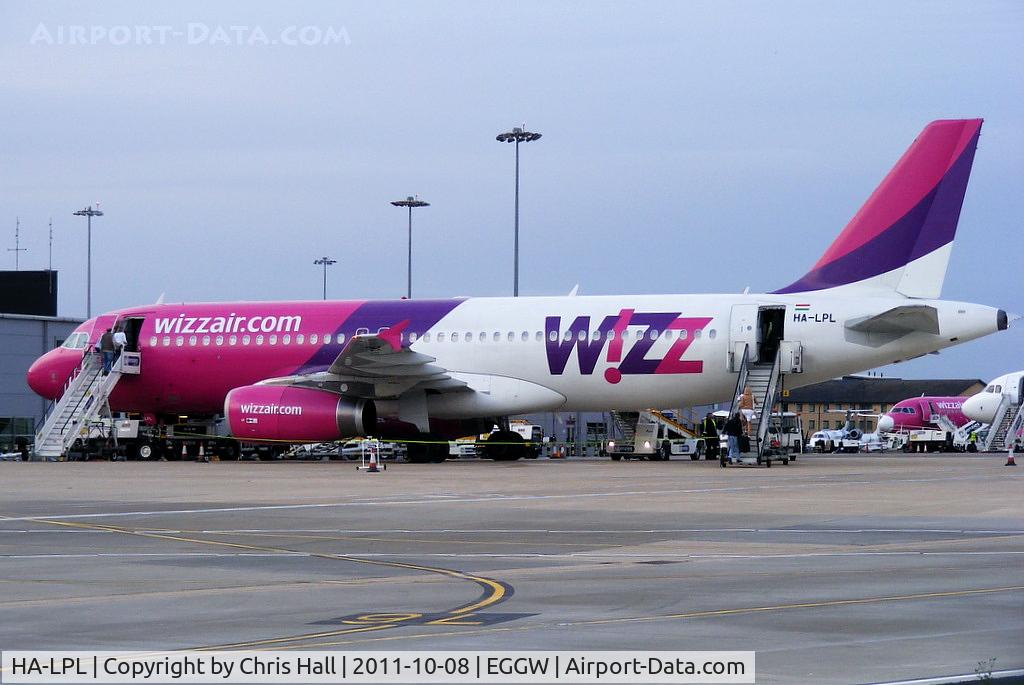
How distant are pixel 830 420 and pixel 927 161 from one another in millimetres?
127322

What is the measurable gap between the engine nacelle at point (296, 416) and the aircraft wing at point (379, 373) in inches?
21.2

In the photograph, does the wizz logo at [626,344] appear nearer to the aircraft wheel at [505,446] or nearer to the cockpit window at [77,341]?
the aircraft wheel at [505,446]

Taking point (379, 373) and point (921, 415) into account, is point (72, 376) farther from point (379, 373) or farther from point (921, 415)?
point (921, 415)

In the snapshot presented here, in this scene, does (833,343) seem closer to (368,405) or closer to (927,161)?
(927,161)

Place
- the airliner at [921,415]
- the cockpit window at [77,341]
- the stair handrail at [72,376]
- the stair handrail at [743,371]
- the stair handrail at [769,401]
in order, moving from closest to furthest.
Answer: the stair handrail at [769,401] < the stair handrail at [743,371] < the stair handrail at [72,376] < the cockpit window at [77,341] < the airliner at [921,415]

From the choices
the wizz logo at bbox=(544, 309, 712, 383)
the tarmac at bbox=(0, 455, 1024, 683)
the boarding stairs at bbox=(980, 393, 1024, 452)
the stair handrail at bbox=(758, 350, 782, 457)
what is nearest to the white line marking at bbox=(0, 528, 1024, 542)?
the tarmac at bbox=(0, 455, 1024, 683)

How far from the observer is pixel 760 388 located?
3525 cm

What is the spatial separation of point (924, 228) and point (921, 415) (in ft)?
182

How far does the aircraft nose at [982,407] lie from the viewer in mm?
70812

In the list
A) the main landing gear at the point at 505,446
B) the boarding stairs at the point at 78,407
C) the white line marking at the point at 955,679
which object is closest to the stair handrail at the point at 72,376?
the boarding stairs at the point at 78,407

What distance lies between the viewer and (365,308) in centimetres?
3944

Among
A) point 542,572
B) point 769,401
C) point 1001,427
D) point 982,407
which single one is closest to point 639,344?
point 769,401

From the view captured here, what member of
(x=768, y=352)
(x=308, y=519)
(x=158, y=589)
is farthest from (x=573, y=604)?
(x=768, y=352)

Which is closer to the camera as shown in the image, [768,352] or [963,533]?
[963,533]
